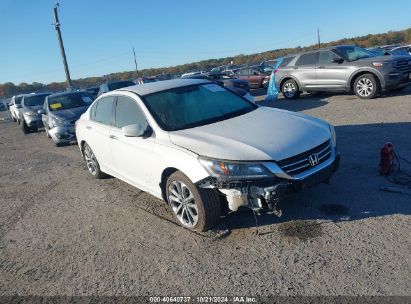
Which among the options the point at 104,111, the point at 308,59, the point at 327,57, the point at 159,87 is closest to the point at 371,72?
the point at 327,57

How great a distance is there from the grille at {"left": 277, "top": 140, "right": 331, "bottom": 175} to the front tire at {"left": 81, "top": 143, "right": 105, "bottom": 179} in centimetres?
375

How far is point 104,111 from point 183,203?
96.5 inches

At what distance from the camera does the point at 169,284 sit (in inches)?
130

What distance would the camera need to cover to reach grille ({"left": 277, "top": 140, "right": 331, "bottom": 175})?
3.71m

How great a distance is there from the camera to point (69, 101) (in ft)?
39.7

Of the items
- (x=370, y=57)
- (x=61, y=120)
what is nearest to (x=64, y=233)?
(x=61, y=120)

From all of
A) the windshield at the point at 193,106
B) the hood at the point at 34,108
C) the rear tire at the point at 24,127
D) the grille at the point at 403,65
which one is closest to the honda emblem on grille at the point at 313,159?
the windshield at the point at 193,106

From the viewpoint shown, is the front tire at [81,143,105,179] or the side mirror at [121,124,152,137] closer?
the side mirror at [121,124,152,137]

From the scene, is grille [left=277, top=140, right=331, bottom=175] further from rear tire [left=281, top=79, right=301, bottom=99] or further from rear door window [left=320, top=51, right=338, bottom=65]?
rear tire [left=281, top=79, right=301, bottom=99]

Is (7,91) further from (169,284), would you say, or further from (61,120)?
(169,284)

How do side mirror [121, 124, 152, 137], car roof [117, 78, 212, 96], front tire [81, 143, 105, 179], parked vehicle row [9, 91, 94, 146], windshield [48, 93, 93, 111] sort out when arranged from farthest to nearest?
windshield [48, 93, 93, 111] → parked vehicle row [9, 91, 94, 146] → front tire [81, 143, 105, 179] → car roof [117, 78, 212, 96] → side mirror [121, 124, 152, 137]

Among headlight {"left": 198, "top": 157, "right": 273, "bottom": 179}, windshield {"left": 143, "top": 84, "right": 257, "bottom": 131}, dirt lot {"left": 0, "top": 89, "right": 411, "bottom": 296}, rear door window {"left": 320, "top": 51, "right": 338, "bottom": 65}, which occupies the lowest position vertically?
dirt lot {"left": 0, "top": 89, "right": 411, "bottom": 296}

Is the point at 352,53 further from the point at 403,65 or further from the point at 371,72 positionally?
the point at 403,65

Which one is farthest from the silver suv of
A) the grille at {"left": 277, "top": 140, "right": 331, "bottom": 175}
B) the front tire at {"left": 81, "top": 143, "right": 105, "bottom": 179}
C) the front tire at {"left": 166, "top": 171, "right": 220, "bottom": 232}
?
the front tire at {"left": 166, "top": 171, "right": 220, "bottom": 232}
